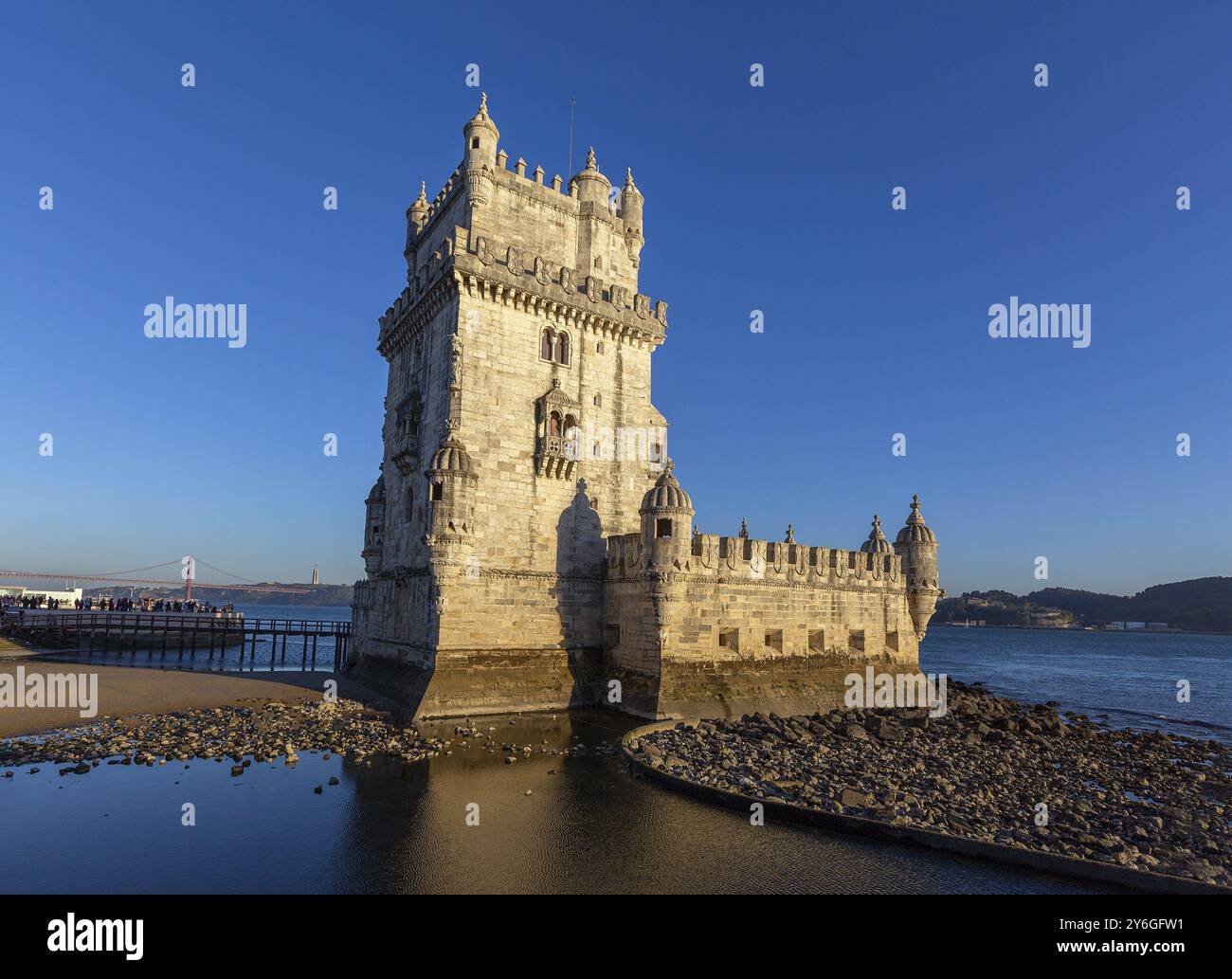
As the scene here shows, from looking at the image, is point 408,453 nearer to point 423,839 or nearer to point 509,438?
point 509,438

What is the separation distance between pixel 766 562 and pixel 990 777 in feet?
38.5

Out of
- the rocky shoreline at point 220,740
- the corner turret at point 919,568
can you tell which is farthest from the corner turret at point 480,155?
the corner turret at point 919,568

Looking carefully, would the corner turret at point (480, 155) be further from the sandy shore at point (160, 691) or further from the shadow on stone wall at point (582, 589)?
the sandy shore at point (160, 691)

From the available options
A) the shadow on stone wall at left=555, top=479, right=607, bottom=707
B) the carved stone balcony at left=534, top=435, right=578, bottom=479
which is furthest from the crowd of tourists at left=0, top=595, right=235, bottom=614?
the carved stone balcony at left=534, top=435, right=578, bottom=479

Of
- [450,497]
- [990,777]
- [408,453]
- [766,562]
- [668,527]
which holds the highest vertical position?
[408,453]

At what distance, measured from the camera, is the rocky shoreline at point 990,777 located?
521 inches

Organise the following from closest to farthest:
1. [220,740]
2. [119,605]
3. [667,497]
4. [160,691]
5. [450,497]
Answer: [220,740] < [450,497] < [667,497] < [160,691] < [119,605]

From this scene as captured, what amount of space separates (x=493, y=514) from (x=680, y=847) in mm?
15893

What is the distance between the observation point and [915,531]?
33875 mm

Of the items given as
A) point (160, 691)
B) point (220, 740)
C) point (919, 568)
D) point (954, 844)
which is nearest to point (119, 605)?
point (160, 691)

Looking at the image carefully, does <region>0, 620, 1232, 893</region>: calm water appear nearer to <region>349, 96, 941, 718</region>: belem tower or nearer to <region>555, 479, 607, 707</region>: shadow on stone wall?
<region>349, 96, 941, 718</region>: belem tower

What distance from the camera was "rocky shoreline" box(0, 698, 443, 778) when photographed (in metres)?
17.3

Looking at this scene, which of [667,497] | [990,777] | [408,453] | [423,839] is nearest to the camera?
[423,839]

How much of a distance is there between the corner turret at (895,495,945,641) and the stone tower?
46.6ft
